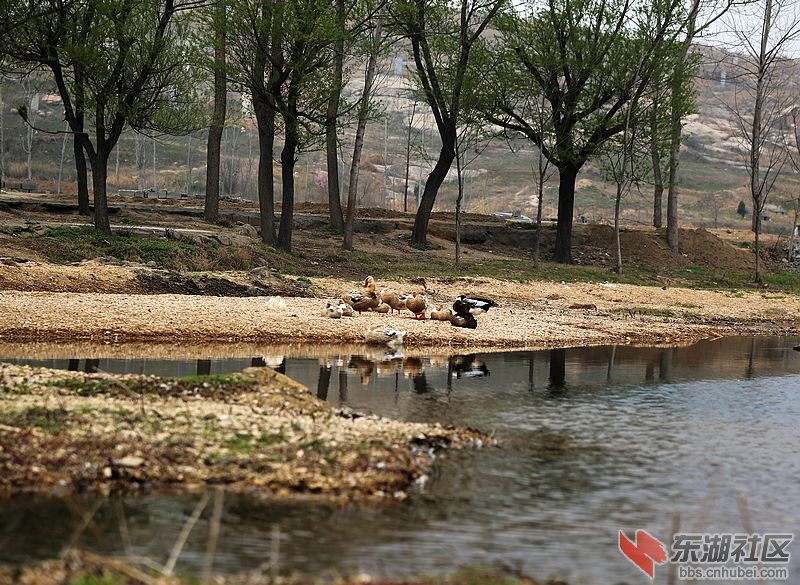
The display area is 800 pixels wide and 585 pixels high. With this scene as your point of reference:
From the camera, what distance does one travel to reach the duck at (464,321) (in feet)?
61.5

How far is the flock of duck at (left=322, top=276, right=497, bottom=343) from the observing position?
18.8m

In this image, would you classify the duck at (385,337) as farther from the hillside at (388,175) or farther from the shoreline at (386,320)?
the hillside at (388,175)

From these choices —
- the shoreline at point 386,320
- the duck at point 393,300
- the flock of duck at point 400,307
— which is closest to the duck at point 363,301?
the flock of duck at point 400,307

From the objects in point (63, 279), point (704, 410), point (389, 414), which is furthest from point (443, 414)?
point (63, 279)

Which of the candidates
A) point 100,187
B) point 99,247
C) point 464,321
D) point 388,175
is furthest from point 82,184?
point 388,175

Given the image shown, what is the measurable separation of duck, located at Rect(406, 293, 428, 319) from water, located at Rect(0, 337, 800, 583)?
11.4 feet

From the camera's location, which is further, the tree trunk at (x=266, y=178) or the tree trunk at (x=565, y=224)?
the tree trunk at (x=565, y=224)

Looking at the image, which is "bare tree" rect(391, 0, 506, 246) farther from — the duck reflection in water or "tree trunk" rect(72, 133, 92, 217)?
the duck reflection in water

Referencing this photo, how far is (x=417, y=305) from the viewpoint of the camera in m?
19.1

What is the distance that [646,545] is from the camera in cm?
709

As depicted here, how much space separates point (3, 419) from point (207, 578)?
169 inches

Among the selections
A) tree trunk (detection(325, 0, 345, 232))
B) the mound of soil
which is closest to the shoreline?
tree trunk (detection(325, 0, 345, 232))

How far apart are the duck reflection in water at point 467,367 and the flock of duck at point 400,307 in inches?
85.2

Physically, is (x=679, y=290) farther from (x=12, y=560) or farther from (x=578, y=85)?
(x=12, y=560)
